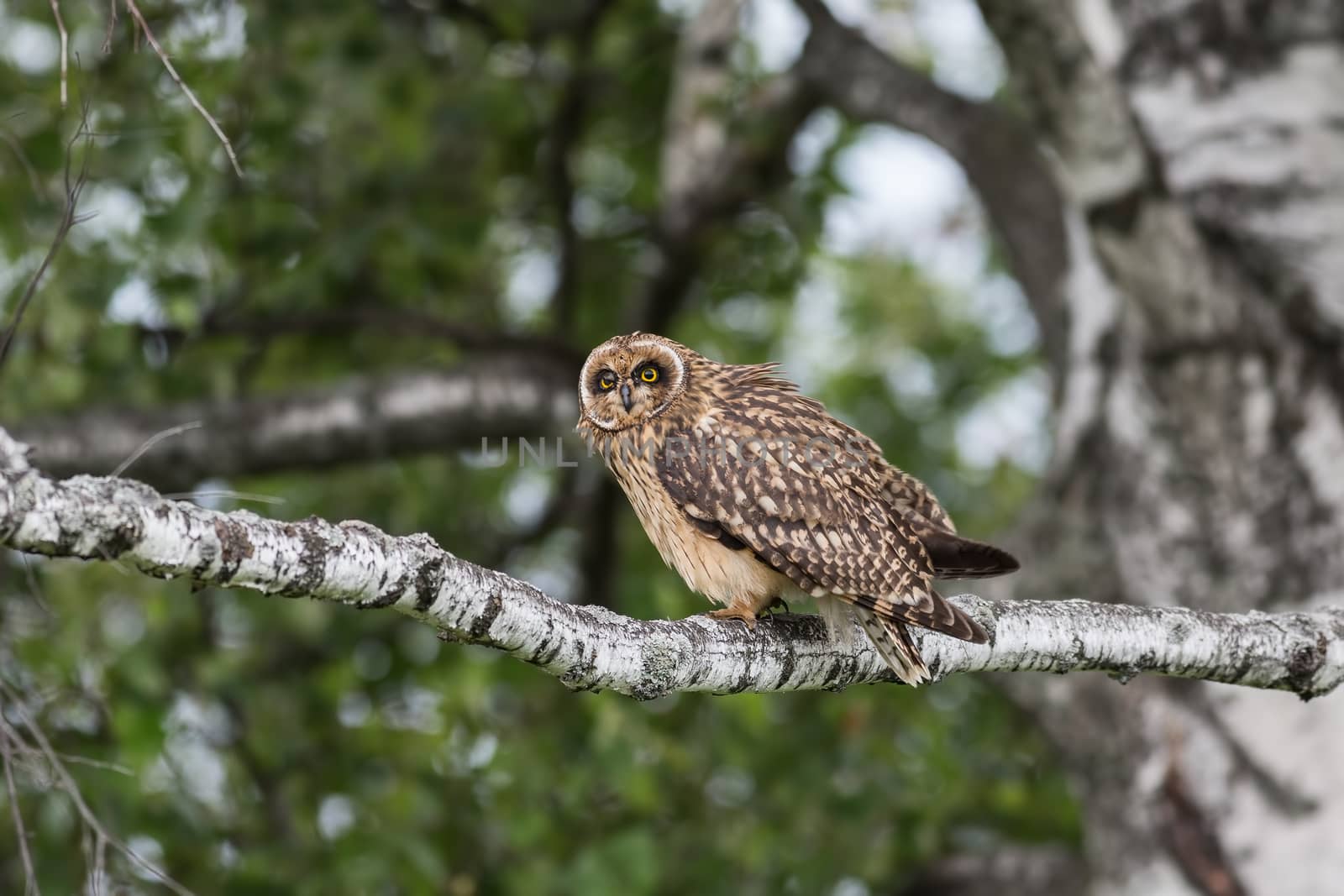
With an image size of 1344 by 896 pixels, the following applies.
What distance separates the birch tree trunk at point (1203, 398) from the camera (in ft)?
14.2

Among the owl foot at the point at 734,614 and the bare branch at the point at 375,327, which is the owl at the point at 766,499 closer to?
the owl foot at the point at 734,614

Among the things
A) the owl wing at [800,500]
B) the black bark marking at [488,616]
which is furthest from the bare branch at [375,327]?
the black bark marking at [488,616]

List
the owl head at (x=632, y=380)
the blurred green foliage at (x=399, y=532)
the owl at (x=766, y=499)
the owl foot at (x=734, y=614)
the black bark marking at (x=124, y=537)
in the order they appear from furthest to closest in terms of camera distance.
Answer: the blurred green foliage at (x=399, y=532)
the owl head at (x=632, y=380)
the owl foot at (x=734, y=614)
the owl at (x=766, y=499)
the black bark marking at (x=124, y=537)

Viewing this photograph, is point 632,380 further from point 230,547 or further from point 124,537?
point 124,537

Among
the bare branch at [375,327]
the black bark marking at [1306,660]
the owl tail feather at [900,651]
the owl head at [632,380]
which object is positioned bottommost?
the black bark marking at [1306,660]

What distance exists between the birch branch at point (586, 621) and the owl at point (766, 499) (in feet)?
0.38

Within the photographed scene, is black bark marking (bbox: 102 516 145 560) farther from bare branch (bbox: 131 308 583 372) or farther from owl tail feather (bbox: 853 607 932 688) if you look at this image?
bare branch (bbox: 131 308 583 372)

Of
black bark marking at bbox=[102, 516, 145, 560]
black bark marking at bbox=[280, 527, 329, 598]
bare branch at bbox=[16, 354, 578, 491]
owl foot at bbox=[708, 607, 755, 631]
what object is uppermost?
bare branch at bbox=[16, 354, 578, 491]

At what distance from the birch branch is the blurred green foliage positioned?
202 centimetres

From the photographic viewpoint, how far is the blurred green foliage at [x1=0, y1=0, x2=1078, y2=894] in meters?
4.66

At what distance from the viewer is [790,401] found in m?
3.44

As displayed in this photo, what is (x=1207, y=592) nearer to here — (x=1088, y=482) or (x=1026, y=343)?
(x=1088, y=482)

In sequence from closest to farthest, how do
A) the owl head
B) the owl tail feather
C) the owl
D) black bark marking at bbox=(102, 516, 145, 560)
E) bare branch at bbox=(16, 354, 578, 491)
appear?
black bark marking at bbox=(102, 516, 145, 560)
the owl tail feather
the owl
the owl head
bare branch at bbox=(16, 354, 578, 491)

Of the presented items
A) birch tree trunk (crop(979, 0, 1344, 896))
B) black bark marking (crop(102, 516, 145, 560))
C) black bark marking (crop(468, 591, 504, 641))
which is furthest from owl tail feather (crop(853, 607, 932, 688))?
birch tree trunk (crop(979, 0, 1344, 896))
